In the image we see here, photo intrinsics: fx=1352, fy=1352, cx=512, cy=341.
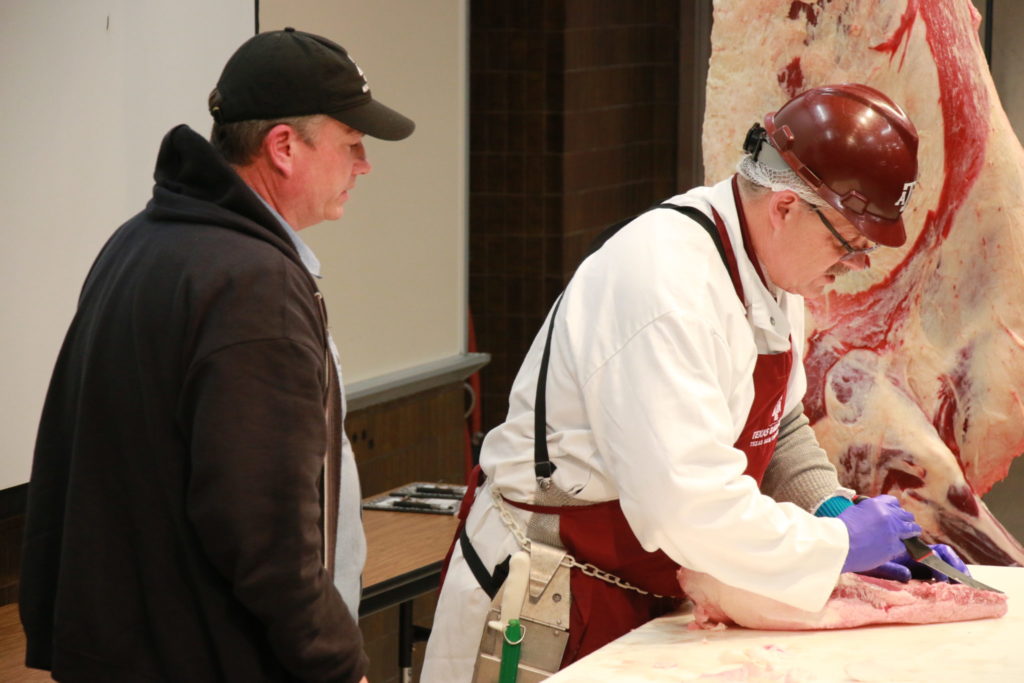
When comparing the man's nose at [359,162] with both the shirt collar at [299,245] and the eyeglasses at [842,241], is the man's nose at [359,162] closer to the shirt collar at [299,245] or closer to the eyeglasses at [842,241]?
the shirt collar at [299,245]

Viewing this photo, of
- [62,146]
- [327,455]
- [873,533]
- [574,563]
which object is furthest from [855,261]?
[62,146]

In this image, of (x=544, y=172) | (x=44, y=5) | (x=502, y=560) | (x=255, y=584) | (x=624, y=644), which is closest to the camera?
(x=255, y=584)

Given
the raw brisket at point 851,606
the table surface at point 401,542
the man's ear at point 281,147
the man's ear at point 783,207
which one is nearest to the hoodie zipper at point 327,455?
the man's ear at point 281,147

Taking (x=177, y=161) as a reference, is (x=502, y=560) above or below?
below

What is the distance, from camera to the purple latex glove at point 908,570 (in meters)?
2.13

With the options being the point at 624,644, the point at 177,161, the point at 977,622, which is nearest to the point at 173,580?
the point at 177,161

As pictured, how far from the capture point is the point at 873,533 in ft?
6.59

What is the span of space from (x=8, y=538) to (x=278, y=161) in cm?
163

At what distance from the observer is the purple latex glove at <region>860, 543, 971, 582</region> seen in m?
2.13

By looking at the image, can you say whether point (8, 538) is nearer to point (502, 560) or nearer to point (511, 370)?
point (502, 560)

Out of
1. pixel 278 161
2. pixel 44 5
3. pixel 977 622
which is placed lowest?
pixel 977 622

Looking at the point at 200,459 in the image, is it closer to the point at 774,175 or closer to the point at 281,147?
the point at 281,147

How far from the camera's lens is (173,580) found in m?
1.65

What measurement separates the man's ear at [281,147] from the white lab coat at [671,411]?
0.50m
